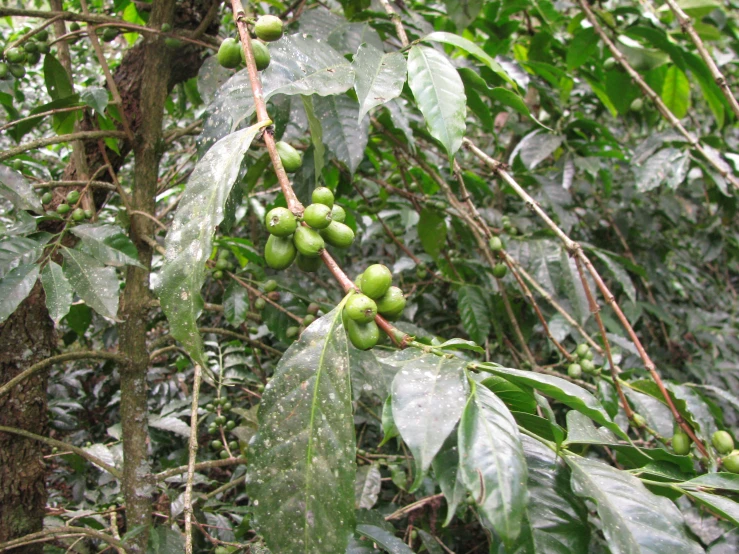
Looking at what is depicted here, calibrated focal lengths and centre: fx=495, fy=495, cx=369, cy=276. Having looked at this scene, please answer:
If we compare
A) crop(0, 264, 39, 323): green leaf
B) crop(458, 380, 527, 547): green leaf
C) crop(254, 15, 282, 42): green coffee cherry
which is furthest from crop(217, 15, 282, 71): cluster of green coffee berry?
crop(458, 380, 527, 547): green leaf

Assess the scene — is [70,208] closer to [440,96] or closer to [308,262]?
[308,262]

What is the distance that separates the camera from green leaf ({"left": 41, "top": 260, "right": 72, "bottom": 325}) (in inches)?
41.8

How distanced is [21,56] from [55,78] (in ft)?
0.34

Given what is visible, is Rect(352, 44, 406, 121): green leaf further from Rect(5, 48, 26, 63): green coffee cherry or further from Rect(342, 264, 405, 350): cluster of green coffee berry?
Rect(5, 48, 26, 63): green coffee cherry

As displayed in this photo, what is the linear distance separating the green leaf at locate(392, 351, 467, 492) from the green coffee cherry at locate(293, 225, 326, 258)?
8.8 inches

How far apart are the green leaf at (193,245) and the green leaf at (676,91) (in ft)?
7.16

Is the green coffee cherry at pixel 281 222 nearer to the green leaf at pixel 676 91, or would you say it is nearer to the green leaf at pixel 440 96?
the green leaf at pixel 440 96

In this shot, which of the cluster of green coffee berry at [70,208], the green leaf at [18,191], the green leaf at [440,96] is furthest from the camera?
the cluster of green coffee berry at [70,208]

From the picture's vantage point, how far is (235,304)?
1.49 meters

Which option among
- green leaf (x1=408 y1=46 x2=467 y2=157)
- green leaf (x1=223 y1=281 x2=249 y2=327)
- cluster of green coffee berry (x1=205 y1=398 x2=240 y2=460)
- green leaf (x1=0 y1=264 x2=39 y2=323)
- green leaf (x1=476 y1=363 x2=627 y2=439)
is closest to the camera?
green leaf (x1=476 y1=363 x2=627 y2=439)

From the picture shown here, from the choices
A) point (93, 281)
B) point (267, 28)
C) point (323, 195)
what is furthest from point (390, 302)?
point (93, 281)

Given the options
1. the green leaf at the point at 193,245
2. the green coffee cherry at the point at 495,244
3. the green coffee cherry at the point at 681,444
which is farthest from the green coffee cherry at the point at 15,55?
the green coffee cherry at the point at 681,444

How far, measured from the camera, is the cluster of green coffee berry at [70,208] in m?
1.34

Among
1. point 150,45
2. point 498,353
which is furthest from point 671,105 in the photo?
point 150,45
